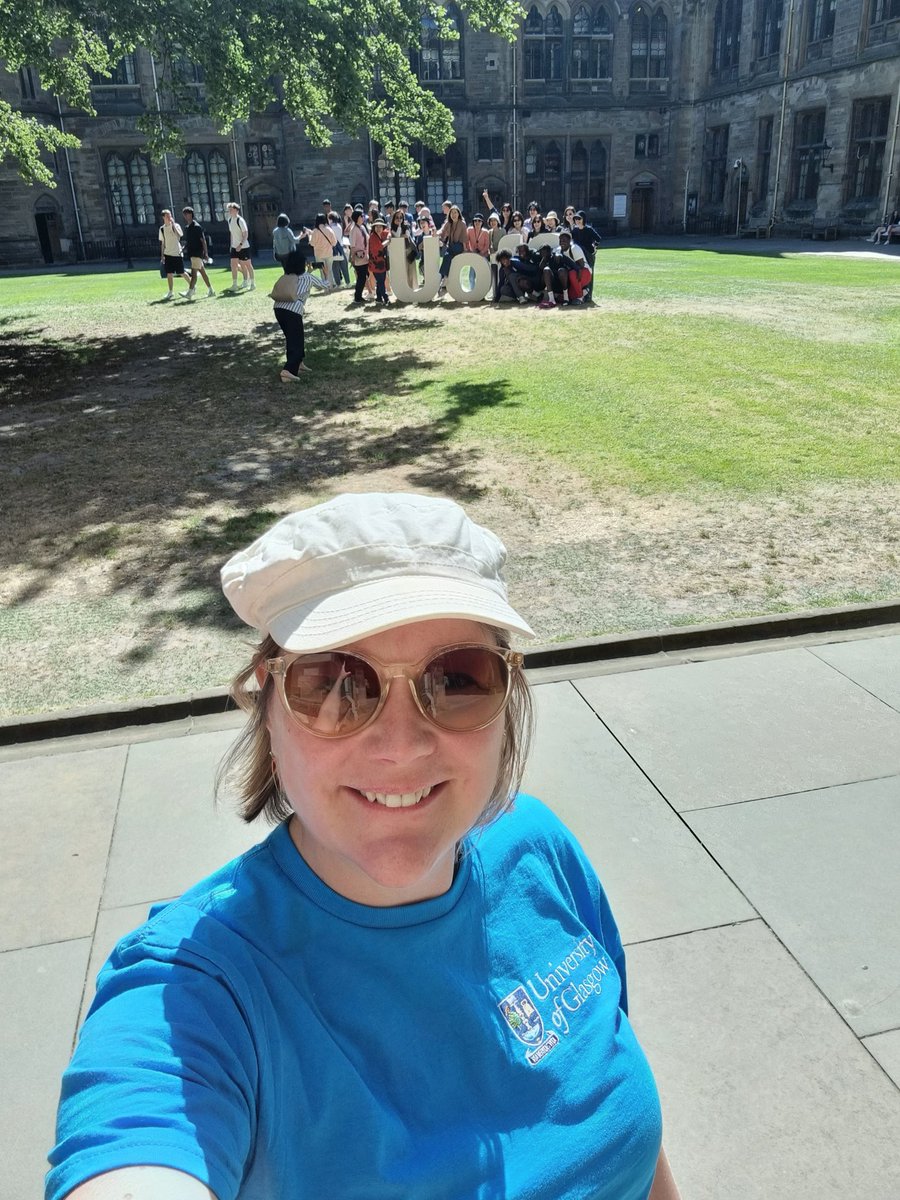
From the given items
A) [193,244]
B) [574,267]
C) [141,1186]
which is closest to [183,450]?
[141,1186]

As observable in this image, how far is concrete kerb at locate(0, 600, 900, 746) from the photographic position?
4.72m

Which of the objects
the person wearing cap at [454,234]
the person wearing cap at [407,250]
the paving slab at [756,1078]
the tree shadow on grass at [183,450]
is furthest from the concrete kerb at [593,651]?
the person wearing cap at [454,234]

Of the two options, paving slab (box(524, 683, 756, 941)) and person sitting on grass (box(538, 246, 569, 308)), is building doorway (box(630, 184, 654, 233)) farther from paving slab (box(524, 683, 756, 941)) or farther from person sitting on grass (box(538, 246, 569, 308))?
paving slab (box(524, 683, 756, 941))

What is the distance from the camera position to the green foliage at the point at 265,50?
44.8 ft

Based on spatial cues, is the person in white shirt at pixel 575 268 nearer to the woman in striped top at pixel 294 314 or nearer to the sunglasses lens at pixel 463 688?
the woman in striped top at pixel 294 314

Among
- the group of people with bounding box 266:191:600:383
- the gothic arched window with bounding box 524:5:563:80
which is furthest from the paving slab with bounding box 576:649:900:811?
the gothic arched window with bounding box 524:5:563:80

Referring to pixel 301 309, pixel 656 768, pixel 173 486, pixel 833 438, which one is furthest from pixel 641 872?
pixel 301 309

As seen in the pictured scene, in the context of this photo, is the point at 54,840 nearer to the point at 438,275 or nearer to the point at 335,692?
the point at 335,692

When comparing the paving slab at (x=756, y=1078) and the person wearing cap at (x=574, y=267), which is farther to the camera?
the person wearing cap at (x=574, y=267)

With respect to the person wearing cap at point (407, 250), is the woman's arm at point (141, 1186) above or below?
below

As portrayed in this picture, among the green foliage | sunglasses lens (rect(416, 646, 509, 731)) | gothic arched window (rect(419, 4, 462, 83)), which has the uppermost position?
gothic arched window (rect(419, 4, 462, 83))

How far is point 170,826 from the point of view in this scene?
3.90m

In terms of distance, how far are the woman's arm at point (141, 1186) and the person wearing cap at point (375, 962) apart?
3 centimetres

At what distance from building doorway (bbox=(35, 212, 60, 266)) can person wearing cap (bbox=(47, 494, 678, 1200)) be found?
49.2 metres
